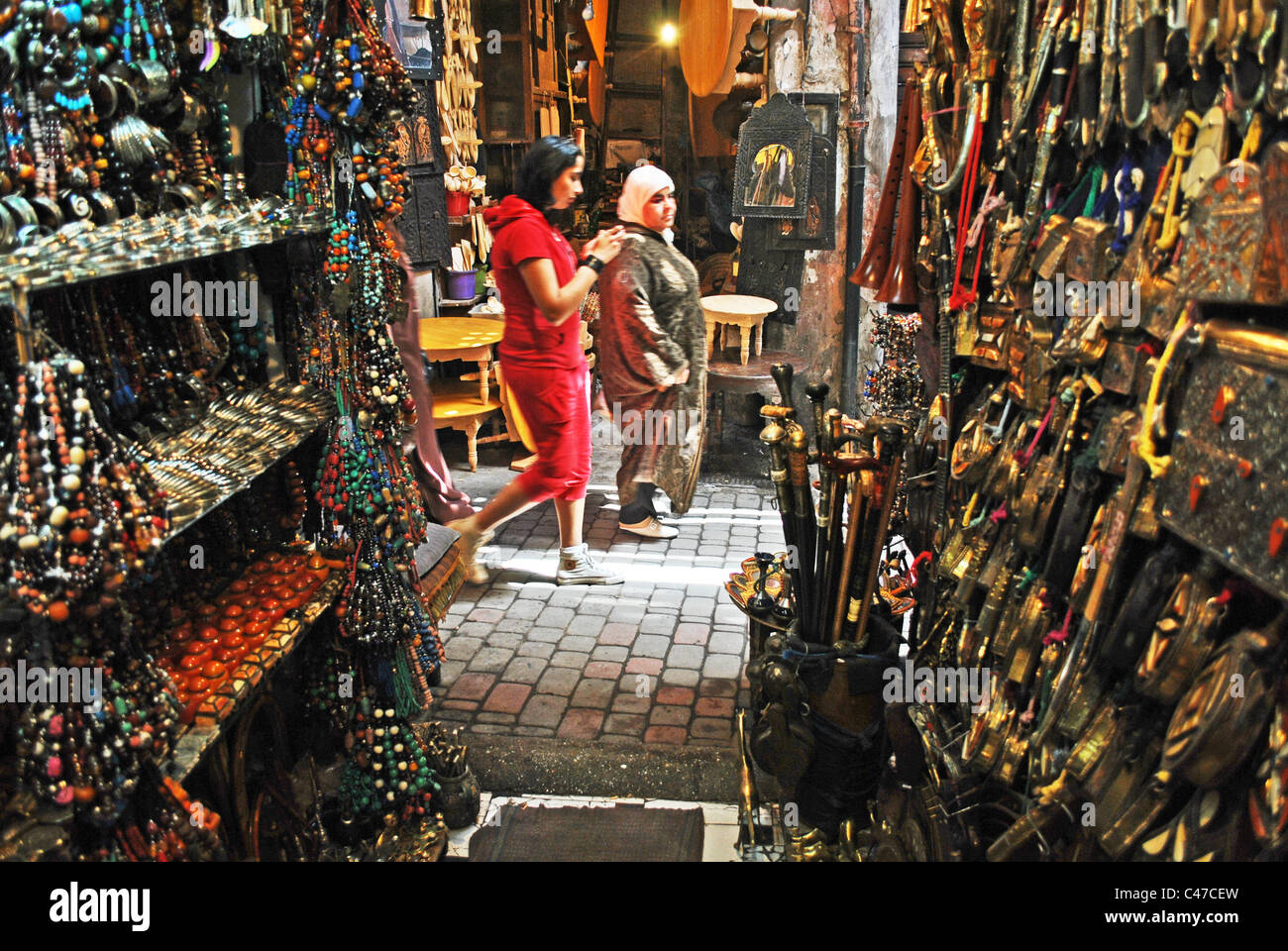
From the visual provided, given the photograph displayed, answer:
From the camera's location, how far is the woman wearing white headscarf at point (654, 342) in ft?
17.5

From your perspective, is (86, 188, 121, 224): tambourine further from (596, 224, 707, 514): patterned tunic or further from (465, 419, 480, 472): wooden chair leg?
(465, 419, 480, 472): wooden chair leg

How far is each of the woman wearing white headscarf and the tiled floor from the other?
2534mm

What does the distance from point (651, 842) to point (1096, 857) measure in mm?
1546

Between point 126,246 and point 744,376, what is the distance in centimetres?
541

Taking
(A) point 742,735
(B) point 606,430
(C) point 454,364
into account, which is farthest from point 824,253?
(A) point 742,735

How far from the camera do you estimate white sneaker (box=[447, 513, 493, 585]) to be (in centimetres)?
536

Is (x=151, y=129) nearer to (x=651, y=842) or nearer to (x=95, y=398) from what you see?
(x=95, y=398)

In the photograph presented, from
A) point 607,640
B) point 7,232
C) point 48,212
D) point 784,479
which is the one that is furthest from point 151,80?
point 607,640

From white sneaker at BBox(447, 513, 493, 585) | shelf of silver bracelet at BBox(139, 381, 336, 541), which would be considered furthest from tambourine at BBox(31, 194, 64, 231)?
white sneaker at BBox(447, 513, 493, 585)

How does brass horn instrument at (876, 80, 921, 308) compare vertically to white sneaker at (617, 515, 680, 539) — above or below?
above

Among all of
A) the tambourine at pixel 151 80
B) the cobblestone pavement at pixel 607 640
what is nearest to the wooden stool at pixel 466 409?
the cobblestone pavement at pixel 607 640

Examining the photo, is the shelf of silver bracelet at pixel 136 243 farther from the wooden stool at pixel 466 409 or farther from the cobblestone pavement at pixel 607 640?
the wooden stool at pixel 466 409

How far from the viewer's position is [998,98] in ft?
8.44

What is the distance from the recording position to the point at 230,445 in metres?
2.48
